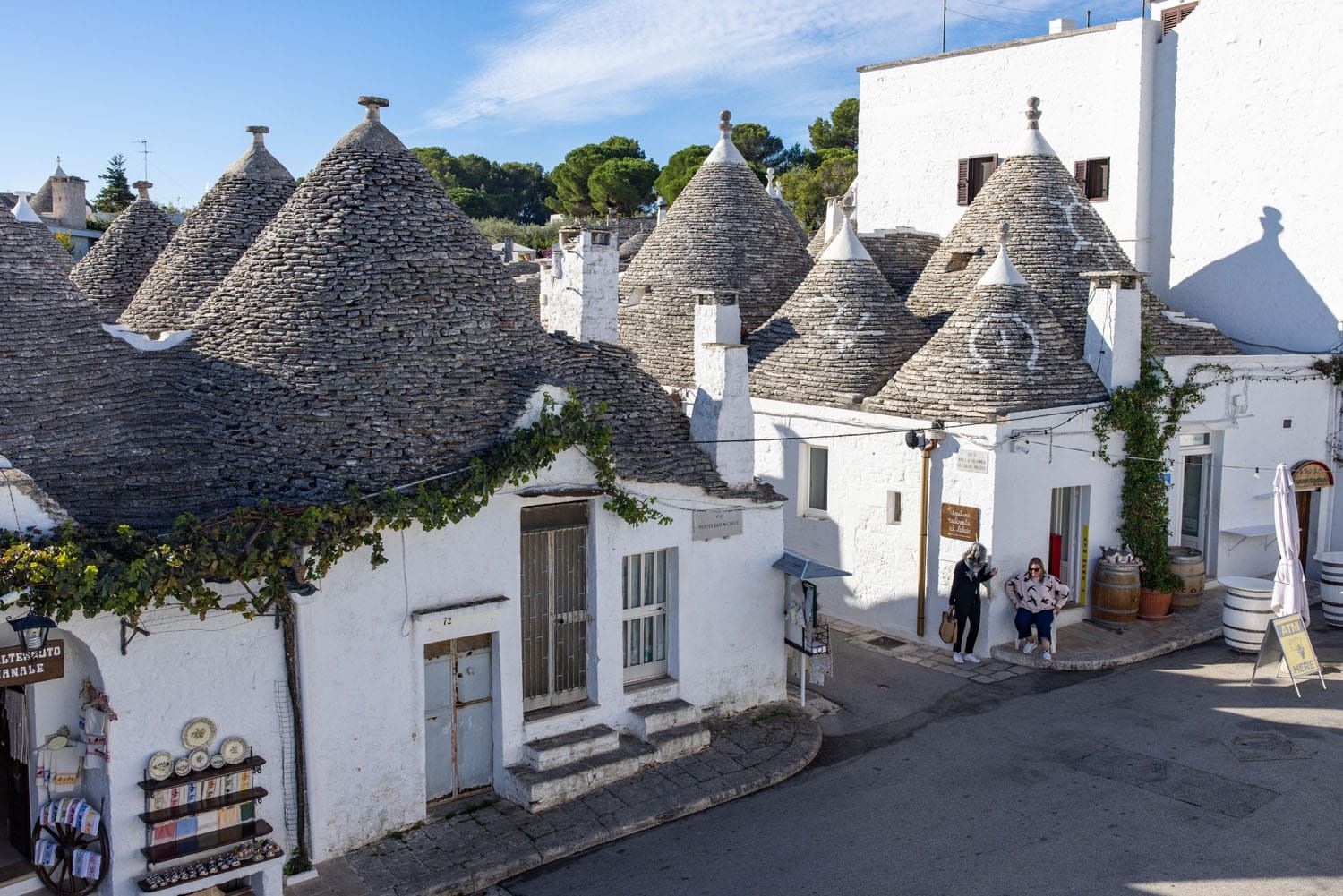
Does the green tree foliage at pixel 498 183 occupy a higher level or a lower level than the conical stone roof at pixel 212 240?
higher

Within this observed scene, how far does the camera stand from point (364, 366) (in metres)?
10.3

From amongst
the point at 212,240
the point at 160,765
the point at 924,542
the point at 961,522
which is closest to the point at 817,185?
the point at 924,542

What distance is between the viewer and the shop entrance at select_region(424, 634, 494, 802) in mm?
10398

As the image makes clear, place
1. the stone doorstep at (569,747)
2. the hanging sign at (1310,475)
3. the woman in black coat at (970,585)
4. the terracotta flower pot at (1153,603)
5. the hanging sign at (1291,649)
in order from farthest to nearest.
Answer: the hanging sign at (1310,475) < the terracotta flower pot at (1153,603) < the woman in black coat at (970,585) < the hanging sign at (1291,649) < the stone doorstep at (569,747)

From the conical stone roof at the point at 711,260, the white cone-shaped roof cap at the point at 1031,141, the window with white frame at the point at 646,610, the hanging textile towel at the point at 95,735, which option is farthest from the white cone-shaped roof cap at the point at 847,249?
the hanging textile towel at the point at 95,735

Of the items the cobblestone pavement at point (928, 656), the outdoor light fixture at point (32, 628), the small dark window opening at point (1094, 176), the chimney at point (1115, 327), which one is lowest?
the cobblestone pavement at point (928, 656)

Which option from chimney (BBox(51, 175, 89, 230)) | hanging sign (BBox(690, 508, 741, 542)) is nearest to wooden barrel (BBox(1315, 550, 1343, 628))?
hanging sign (BBox(690, 508, 741, 542))

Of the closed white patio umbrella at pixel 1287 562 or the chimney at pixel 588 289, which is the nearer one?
the chimney at pixel 588 289

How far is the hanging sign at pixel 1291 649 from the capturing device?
13.7 meters

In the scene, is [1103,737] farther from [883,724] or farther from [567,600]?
[567,600]

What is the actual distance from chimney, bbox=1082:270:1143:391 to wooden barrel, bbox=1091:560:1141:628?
2567 mm

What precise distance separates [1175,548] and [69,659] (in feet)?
49.1

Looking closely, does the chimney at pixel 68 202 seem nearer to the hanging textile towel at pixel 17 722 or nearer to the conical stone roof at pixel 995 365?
the conical stone roof at pixel 995 365

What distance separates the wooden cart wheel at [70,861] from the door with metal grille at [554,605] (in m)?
3.82
